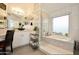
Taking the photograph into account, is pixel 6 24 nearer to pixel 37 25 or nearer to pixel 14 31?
pixel 14 31

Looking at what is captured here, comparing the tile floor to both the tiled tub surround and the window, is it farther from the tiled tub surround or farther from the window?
the window

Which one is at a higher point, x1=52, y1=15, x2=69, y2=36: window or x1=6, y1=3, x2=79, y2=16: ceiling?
x1=6, y1=3, x2=79, y2=16: ceiling

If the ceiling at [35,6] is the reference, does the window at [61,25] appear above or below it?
below

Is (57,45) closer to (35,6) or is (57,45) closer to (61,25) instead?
(61,25)

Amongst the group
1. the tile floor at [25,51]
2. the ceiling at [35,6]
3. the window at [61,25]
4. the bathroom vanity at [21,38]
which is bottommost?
the tile floor at [25,51]

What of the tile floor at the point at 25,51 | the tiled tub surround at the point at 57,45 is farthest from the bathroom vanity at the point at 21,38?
the tiled tub surround at the point at 57,45

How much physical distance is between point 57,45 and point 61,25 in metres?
0.31

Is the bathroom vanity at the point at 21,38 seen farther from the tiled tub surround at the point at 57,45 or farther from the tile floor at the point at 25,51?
the tiled tub surround at the point at 57,45

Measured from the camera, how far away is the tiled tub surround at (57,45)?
6.63 feet

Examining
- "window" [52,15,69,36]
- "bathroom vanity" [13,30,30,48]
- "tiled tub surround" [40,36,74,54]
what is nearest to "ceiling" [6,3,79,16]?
"window" [52,15,69,36]

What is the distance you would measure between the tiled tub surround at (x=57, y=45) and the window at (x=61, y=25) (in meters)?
0.11

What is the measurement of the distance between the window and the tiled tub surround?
11 cm

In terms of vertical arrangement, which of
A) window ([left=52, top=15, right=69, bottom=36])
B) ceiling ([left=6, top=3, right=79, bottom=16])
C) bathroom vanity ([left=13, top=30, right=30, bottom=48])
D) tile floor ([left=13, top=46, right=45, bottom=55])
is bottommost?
tile floor ([left=13, top=46, right=45, bottom=55])

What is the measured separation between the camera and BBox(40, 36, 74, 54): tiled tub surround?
6.63ft
